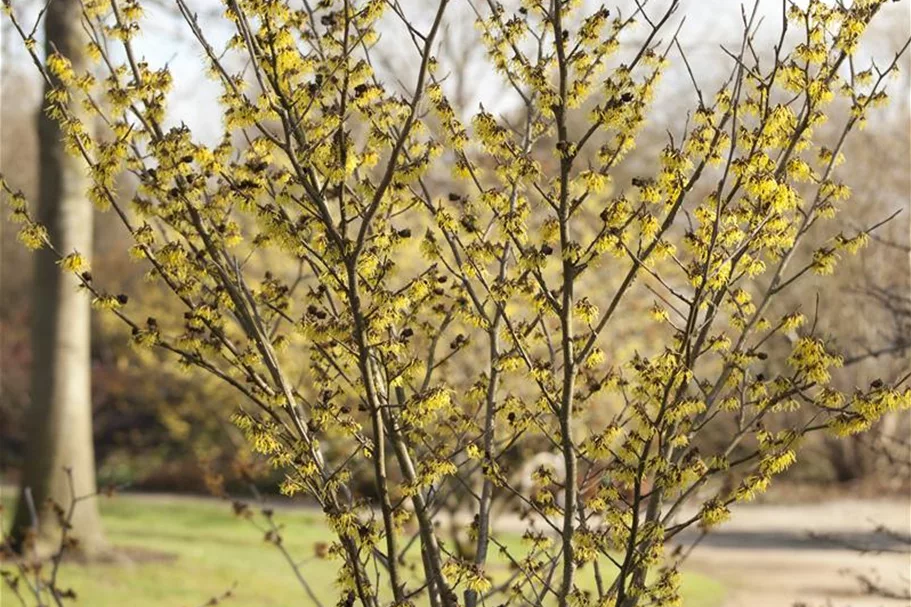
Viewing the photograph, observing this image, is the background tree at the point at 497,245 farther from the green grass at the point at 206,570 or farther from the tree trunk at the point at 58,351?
the tree trunk at the point at 58,351

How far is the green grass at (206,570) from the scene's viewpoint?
973cm

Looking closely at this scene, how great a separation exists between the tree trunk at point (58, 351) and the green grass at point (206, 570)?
624mm

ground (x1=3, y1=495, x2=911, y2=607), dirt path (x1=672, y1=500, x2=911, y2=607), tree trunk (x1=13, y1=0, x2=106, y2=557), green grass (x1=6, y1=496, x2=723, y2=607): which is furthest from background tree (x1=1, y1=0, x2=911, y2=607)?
tree trunk (x1=13, y1=0, x2=106, y2=557)

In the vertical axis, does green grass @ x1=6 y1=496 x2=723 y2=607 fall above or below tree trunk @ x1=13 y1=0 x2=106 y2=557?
below

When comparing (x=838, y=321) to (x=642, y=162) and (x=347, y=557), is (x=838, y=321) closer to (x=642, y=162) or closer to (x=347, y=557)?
(x=642, y=162)

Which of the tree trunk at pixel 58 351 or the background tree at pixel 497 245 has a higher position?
the tree trunk at pixel 58 351

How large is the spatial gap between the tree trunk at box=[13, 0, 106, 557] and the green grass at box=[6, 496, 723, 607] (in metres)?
0.62

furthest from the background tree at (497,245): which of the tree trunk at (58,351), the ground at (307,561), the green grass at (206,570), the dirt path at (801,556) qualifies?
the tree trunk at (58,351)

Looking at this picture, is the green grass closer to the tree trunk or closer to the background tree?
the tree trunk

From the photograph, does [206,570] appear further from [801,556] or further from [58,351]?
[801,556]

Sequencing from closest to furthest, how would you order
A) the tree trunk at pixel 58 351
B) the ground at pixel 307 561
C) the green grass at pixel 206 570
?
the green grass at pixel 206 570 → the ground at pixel 307 561 → the tree trunk at pixel 58 351

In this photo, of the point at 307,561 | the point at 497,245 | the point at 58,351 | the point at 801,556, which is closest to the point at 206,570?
the point at 58,351

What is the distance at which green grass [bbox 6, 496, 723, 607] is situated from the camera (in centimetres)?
973

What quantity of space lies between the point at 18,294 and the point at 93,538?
16317 mm
